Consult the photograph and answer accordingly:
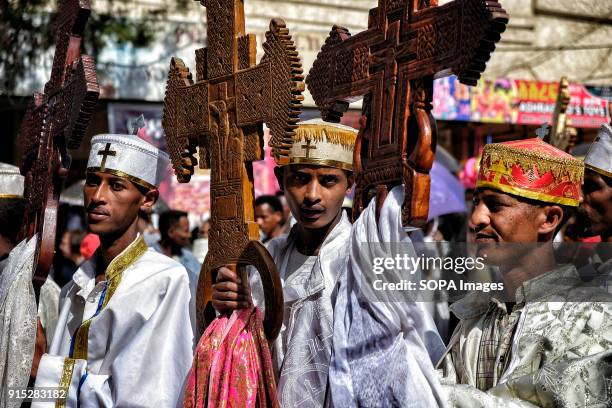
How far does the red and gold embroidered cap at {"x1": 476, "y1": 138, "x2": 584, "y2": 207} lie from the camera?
3.77m

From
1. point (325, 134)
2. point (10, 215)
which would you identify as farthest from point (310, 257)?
point (10, 215)

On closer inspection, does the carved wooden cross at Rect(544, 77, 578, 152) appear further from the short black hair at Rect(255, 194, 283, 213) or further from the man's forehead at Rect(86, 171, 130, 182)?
the short black hair at Rect(255, 194, 283, 213)

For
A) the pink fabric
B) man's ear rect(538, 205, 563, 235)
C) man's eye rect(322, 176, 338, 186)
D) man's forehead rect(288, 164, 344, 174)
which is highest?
man's forehead rect(288, 164, 344, 174)

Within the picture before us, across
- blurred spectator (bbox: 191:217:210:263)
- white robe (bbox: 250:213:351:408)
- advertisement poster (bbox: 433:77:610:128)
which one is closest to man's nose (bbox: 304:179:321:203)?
white robe (bbox: 250:213:351:408)

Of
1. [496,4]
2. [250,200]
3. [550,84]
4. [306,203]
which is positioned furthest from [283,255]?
[550,84]

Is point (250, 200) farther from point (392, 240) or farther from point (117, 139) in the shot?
point (117, 139)

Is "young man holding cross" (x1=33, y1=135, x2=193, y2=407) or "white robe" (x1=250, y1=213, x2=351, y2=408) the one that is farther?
"young man holding cross" (x1=33, y1=135, x2=193, y2=407)

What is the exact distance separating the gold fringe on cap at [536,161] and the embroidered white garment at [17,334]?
2202 mm

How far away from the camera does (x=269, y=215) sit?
908 centimetres

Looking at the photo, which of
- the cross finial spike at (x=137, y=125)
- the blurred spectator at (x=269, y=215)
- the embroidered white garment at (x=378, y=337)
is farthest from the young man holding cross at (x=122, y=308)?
the blurred spectator at (x=269, y=215)

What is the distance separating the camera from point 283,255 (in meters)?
4.45

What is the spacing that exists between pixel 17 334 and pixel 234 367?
4.48ft

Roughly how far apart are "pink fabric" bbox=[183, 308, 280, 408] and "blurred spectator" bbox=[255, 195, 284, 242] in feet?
17.5

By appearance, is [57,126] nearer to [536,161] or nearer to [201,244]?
[536,161]
